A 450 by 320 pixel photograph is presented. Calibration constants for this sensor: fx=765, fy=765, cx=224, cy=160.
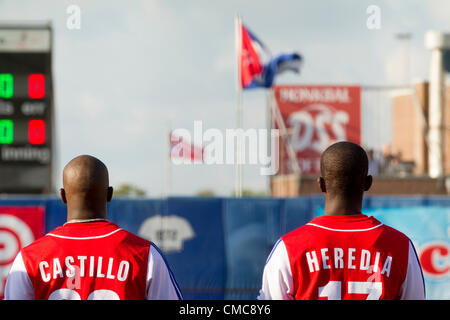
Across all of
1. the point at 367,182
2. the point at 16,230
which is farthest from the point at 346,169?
the point at 16,230

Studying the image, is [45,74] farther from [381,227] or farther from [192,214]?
[381,227]

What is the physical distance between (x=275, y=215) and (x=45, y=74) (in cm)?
548

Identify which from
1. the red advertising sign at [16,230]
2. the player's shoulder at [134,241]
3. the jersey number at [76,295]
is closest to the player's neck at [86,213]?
the player's shoulder at [134,241]

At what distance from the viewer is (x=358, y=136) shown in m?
27.7

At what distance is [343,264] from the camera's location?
3.75 m

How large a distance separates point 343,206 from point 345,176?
15cm

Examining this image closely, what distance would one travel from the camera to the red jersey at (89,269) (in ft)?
12.0

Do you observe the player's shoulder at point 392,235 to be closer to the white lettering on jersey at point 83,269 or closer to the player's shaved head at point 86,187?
the white lettering on jersey at point 83,269

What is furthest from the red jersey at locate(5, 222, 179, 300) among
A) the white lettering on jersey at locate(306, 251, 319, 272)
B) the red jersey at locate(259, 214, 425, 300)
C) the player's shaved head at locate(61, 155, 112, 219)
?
the white lettering on jersey at locate(306, 251, 319, 272)

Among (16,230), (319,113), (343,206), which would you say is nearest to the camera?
(343,206)

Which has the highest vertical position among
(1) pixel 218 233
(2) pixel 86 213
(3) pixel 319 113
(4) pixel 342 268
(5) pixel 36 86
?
(5) pixel 36 86

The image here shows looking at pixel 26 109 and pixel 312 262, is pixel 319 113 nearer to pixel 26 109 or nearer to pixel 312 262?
pixel 26 109

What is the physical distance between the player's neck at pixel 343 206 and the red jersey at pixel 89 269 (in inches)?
35.0
